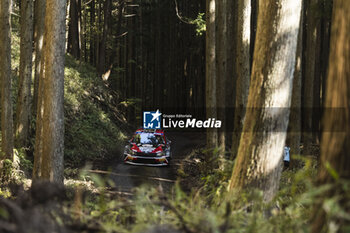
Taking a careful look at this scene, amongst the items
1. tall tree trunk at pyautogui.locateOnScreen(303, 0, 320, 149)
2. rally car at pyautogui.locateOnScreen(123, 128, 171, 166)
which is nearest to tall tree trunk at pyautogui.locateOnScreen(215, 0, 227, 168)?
rally car at pyautogui.locateOnScreen(123, 128, 171, 166)

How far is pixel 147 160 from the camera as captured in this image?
56.9 feet

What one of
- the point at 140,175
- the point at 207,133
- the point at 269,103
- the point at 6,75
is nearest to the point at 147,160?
the point at 140,175

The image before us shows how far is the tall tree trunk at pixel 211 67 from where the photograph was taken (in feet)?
49.3

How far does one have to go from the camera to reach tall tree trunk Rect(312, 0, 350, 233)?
259 cm

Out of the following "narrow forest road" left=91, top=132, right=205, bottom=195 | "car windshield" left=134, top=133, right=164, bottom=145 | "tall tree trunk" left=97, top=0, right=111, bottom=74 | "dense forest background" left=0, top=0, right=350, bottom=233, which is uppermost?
"tall tree trunk" left=97, top=0, right=111, bottom=74

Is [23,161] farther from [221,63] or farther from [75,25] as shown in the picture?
[75,25]

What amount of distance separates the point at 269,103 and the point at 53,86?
6.06 metres

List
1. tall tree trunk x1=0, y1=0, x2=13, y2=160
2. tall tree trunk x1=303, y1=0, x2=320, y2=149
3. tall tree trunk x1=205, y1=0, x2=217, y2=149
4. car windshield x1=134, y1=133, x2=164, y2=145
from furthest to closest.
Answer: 1. tall tree trunk x1=303, y1=0, x2=320, y2=149
2. car windshield x1=134, y1=133, x2=164, y2=145
3. tall tree trunk x1=205, y1=0, x2=217, y2=149
4. tall tree trunk x1=0, y1=0, x2=13, y2=160

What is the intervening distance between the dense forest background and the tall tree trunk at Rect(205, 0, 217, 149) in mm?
43

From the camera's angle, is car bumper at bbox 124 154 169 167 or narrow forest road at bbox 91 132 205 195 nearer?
narrow forest road at bbox 91 132 205 195

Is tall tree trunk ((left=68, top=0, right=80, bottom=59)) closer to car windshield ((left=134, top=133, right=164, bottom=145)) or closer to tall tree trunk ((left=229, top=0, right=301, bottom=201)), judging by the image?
car windshield ((left=134, top=133, right=164, bottom=145))

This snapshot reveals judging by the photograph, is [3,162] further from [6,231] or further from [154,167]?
[6,231]

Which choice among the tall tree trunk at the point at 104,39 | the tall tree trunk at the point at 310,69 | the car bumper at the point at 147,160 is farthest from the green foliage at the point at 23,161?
the tall tree trunk at the point at 104,39

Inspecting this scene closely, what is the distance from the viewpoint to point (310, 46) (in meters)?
19.6
